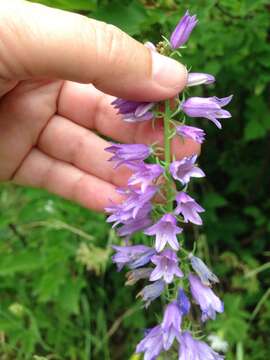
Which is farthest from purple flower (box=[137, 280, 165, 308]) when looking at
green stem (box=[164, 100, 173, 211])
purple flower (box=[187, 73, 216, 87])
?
purple flower (box=[187, 73, 216, 87])

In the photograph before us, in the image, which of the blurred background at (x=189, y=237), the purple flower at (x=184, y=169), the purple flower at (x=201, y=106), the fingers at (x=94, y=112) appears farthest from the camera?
the blurred background at (x=189, y=237)

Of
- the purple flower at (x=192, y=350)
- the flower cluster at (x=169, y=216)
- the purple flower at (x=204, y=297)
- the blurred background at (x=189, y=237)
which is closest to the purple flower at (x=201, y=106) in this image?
the flower cluster at (x=169, y=216)

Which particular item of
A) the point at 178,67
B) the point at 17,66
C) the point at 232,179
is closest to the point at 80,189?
the point at 17,66

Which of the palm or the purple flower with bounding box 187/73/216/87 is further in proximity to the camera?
the palm

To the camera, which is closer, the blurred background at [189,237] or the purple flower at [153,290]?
the purple flower at [153,290]

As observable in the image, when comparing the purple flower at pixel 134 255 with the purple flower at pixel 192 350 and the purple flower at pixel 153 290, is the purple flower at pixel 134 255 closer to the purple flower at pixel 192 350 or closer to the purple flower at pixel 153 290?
the purple flower at pixel 153 290

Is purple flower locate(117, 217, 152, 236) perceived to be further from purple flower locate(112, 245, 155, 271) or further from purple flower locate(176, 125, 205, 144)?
purple flower locate(176, 125, 205, 144)
